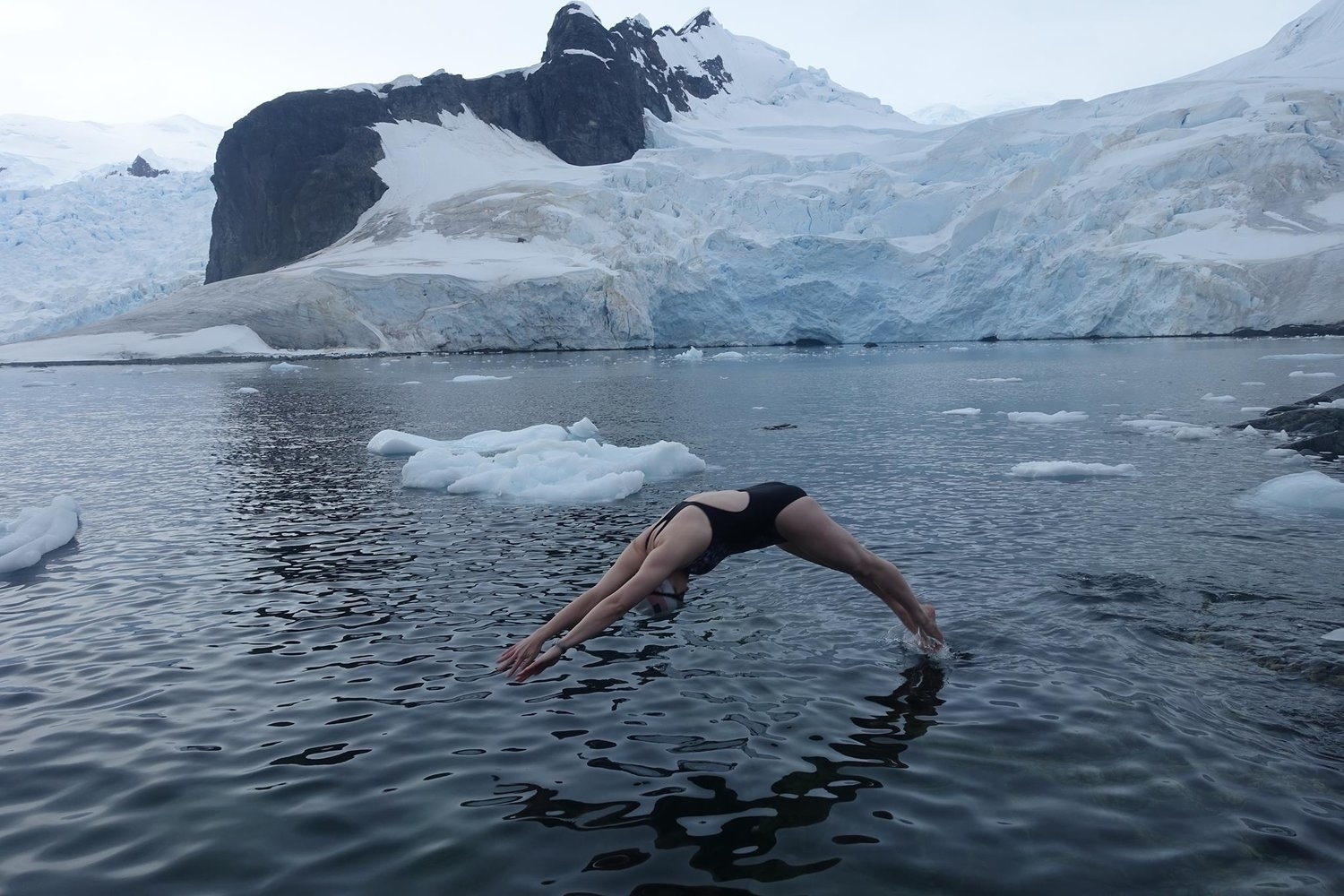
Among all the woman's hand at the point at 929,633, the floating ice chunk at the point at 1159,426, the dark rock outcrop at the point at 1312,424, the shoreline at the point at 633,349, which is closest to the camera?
the woman's hand at the point at 929,633

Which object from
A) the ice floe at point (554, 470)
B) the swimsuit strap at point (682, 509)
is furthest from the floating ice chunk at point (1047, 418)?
the swimsuit strap at point (682, 509)

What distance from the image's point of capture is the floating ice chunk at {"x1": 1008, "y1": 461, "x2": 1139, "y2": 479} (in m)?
17.2

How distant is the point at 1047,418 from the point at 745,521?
22.6 meters

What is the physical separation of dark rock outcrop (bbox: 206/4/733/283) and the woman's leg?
4946 inches

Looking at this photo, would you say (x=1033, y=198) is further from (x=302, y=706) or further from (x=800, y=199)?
(x=302, y=706)

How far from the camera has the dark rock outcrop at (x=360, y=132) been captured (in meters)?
124

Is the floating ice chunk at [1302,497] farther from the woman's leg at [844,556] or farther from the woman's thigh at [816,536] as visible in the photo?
the woman's thigh at [816,536]

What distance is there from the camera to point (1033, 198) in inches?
3231

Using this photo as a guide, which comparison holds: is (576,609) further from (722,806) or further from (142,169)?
(142,169)

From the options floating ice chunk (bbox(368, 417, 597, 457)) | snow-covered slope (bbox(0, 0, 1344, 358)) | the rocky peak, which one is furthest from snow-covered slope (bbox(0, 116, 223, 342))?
floating ice chunk (bbox(368, 417, 597, 457))

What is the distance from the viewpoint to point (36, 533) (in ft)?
42.2

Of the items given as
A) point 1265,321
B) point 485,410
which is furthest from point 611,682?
point 1265,321

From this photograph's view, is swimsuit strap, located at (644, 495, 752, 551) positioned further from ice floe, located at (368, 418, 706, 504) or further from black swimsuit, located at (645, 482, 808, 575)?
ice floe, located at (368, 418, 706, 504)

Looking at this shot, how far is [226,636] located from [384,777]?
390 centimetres
